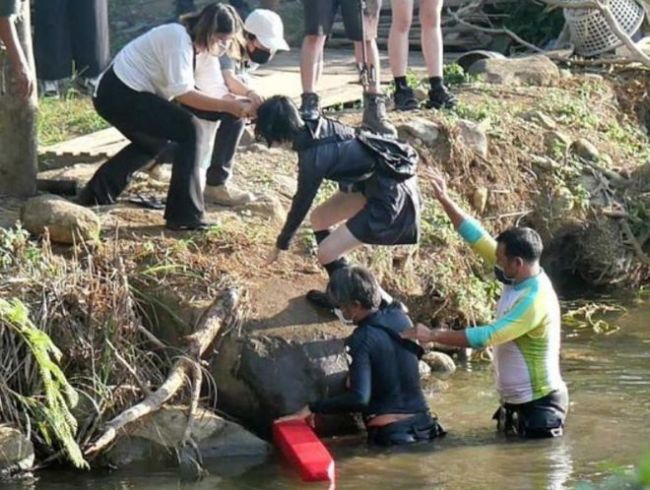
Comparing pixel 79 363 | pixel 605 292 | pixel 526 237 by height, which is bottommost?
pixel 605 292

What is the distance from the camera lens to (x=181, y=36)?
8242 mm

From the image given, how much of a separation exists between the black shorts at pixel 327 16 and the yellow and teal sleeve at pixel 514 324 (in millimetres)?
3520

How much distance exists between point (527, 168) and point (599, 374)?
2.48m

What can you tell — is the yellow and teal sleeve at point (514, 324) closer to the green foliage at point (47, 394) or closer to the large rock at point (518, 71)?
the green foliage at point (47, 394)

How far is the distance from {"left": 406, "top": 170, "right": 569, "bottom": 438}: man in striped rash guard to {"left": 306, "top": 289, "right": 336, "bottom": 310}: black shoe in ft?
2.71

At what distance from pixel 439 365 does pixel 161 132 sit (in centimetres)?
213

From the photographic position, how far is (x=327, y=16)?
34.5 ft

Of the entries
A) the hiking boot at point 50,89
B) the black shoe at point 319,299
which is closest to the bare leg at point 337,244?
the black shoe at point 319,299

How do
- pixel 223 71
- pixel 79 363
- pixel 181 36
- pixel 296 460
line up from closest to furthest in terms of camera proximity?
pixel 296 460
pixel 79 363
pixel 181 36
pixel 223 71

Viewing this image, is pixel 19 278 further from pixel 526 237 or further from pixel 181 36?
pixel 526 237

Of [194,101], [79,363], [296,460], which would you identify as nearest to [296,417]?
[296,460]

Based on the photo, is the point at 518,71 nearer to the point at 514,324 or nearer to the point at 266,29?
the point at 266,29

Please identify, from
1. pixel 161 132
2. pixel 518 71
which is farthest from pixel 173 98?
pixel 518 71

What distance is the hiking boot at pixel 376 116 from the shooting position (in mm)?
9883
